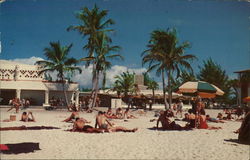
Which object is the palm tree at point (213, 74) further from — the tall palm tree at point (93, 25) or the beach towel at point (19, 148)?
the beach towel at point (19, 148)

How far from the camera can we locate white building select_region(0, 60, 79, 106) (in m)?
11.0

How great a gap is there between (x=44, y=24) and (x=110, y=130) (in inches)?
130

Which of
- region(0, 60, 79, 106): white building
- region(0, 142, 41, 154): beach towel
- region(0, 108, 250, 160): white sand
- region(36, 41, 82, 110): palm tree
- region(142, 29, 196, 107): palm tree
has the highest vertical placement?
region(142, 29, 196, 107): palm tree

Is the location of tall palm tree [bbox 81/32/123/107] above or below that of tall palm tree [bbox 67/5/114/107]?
below

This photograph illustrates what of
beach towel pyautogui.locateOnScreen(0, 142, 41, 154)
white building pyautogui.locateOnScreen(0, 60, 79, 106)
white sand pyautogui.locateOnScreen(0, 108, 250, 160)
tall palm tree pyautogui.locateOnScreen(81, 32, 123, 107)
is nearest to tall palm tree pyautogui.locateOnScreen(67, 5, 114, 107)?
tall palm tree pyautogui.locateOnScreen(81, 32, 123, 107)

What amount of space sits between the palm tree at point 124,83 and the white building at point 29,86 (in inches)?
422

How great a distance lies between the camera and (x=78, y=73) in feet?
46.1

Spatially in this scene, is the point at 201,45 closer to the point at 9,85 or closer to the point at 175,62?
the point at 9,85

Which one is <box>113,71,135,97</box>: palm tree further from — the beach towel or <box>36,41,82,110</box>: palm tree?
the beach towel

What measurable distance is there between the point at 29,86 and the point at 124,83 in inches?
673

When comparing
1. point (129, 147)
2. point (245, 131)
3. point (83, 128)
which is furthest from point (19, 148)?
point (245, 131)

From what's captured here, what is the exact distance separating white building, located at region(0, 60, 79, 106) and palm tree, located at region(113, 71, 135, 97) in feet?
35.2

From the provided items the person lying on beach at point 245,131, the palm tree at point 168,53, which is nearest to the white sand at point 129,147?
the person lying on beach at point 245,131

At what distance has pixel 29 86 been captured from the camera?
12430 mm
